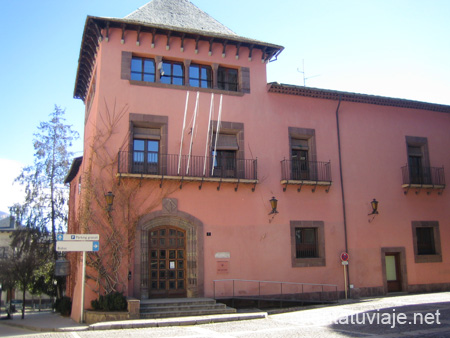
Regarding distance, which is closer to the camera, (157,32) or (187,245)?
(187,245)

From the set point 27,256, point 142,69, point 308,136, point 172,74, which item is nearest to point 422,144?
point 308,136

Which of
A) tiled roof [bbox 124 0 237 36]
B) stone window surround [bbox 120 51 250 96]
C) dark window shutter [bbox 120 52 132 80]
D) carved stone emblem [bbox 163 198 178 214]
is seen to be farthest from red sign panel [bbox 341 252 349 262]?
dark window shutter [bbox 120 52 132 80]

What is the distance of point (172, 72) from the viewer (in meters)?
16.8

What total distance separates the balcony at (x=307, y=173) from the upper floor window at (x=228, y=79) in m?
3.56

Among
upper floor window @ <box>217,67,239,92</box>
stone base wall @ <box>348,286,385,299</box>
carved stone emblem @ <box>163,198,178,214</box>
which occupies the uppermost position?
upper floor window @ <box>217,67,239,92</box>

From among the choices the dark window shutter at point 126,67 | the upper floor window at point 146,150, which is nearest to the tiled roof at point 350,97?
the upper floor window at point 146,150

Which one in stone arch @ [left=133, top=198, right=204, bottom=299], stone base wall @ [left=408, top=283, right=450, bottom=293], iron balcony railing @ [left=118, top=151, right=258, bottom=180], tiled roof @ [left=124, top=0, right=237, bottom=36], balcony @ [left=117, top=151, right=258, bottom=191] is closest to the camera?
stone arch @ [left=133, top=198, right=204, bottom=299]

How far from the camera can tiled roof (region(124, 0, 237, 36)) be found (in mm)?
16875

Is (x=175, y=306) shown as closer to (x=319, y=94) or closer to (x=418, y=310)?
(x=418, y=310)

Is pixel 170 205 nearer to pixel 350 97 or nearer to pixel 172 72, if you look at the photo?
pixel 172 72

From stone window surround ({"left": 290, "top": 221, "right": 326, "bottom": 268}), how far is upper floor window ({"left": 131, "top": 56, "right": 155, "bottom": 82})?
7620mm

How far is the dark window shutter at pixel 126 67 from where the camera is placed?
1595 cm

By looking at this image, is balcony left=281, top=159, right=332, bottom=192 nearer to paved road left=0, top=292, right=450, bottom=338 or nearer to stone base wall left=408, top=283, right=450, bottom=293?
paved road left=0, top=292, right=450, bottom=338

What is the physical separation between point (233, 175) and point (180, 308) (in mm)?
5331
